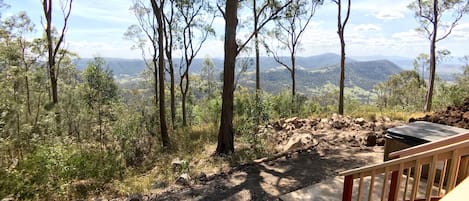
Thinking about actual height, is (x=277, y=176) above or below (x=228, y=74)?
below

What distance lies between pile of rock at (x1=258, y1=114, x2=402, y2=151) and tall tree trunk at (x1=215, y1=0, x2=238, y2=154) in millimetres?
1000

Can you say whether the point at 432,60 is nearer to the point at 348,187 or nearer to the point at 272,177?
the point at 272,177

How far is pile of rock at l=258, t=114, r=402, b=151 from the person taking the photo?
5990 mm

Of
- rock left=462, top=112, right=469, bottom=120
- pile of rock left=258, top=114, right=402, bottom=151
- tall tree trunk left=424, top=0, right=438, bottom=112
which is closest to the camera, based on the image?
rock left=462, top=112, right=469, bottom=120

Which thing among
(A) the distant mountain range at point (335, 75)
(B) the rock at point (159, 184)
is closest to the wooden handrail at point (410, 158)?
(B) the rock at point (159, 184)

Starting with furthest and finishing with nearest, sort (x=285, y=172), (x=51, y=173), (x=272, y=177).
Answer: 1. (x=51, y=173)
2. (x=285, y=172)
3. (x=272, y=177)

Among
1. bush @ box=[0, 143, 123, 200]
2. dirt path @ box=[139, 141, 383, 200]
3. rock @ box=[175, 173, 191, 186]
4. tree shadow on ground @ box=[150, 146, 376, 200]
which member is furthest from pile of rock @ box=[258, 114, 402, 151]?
bush @ box=[0, 143, 123, 200]

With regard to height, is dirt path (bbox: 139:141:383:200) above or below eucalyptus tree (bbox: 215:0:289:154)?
below

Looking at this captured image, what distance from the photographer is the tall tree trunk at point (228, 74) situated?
5.88 meters

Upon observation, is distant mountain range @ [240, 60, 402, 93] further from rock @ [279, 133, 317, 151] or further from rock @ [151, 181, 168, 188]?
rock @ [151, 181, 168, 188]

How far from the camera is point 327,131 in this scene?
23.3ft

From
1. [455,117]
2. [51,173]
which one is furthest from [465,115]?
[51,173]

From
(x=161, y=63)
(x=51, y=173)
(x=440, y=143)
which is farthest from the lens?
(x=161, y=63)

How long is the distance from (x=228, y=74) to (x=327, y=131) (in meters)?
3.13
